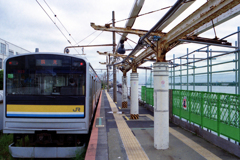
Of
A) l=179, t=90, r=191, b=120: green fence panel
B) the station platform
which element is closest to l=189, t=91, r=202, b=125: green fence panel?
l=179, t=90, r=191, b=120: green fence panel

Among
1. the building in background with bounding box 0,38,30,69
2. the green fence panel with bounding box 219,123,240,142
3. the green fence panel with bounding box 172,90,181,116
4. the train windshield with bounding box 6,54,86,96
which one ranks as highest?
the building in background with bounding box 0,38,30,69

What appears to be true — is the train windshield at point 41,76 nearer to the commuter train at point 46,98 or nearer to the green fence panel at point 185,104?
the commuter train at point 46,98

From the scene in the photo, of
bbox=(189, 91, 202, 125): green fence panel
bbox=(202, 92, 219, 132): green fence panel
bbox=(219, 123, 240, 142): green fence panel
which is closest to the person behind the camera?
bbox=(219, 123, 240, 142): green fence panel

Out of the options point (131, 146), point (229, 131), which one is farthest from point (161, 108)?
point (229, 131)

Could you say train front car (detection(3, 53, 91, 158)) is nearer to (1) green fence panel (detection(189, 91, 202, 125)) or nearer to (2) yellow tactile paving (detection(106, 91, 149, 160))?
(2) yellow tactile paving (detection(106, 91, 149, 160))

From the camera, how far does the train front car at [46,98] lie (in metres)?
5.36

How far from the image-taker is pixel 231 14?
4395 millimetres

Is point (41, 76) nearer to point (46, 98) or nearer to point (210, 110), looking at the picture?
point (46, 98)

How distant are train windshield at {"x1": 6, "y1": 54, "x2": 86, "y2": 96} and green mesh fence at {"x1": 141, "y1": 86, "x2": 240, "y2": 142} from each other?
3830 mm

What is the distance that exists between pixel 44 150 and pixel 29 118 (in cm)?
99

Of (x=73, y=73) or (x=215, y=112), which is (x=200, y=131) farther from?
(x=73, y=73)

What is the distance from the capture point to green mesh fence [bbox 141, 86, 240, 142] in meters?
4.79

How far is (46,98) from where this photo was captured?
212 inches

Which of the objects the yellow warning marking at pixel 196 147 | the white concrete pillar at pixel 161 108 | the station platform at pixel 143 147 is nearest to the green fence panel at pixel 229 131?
the station platform at pixel 143 147
